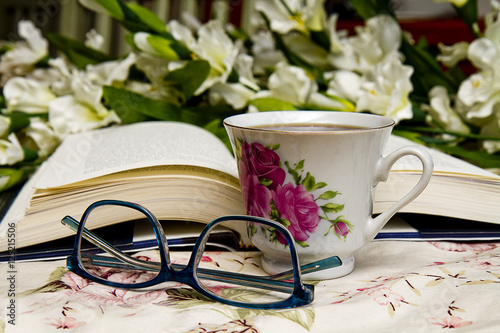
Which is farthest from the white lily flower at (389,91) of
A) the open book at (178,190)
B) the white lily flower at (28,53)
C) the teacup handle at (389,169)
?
the white lily flower at (28,53)

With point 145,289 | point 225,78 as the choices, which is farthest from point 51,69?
point 145,289

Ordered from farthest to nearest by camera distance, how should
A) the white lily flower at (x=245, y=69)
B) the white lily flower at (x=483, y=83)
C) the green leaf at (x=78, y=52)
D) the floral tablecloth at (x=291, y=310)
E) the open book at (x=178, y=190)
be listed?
the green leaf at (x=78, y=52), the white lily flower at (x=245, y=69), the white lily flower at (x=483, y=83), the open book at (x=178, y=190), the floral tablecloth at (x=291, y=310)

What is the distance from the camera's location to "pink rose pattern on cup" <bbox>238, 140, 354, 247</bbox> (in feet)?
1.28

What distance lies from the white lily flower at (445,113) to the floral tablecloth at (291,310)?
0.90 feet

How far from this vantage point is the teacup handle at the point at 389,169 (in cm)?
39

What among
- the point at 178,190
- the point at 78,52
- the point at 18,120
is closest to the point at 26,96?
the point at 18,120

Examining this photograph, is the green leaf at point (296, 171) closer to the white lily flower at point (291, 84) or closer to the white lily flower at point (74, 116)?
the white lily flower at point (291, 84)

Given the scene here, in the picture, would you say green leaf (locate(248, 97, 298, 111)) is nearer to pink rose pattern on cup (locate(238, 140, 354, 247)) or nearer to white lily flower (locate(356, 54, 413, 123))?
white lily flower (locate(356, 54, 413, 123))

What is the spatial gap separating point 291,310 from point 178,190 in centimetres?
17

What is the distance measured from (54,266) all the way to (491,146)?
1.68ft

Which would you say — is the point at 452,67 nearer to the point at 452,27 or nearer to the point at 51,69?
the point at 51,69

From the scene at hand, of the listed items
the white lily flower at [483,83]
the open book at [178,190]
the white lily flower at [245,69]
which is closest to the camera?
the open book at [178,190]

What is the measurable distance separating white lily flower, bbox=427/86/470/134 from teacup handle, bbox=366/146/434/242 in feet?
0.98

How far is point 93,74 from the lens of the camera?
759 millimetres
